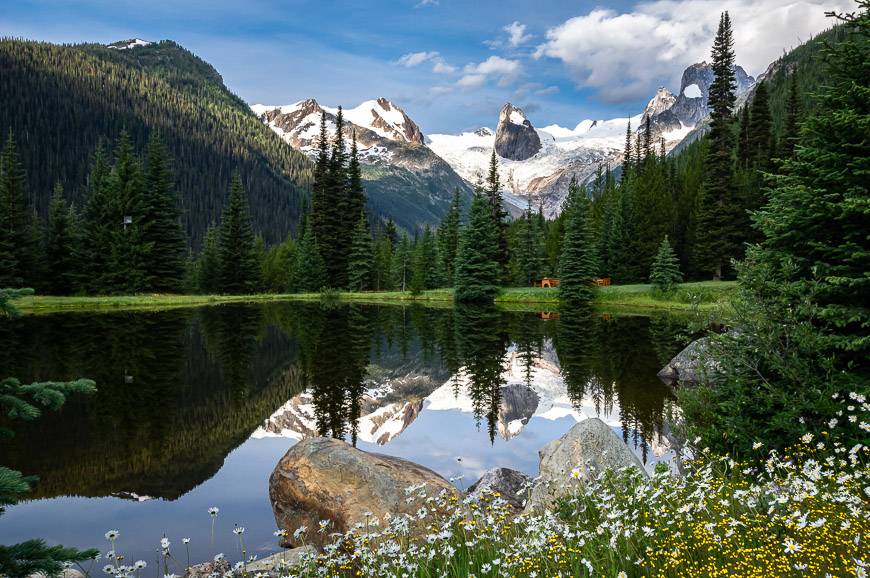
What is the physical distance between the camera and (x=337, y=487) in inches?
360

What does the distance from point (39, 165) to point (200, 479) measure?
681 ft

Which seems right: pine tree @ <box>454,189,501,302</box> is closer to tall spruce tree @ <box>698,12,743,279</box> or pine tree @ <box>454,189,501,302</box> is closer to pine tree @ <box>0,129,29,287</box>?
tall spruce tree @ <box>698,12,743,279</box>

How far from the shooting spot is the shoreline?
4734 cm

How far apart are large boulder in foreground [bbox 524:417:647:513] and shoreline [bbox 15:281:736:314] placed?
109ft

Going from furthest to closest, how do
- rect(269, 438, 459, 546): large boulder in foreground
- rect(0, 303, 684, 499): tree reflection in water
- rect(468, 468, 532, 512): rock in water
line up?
rect(0, 303, 684, 499): tree reflection in water → rect(468, 468, 532, 512): rock in water → rect(269, 438, 459, 546): large boulder in foreground

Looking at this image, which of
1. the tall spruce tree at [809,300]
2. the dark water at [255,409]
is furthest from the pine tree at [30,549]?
the tall spruce tree at [809,300]

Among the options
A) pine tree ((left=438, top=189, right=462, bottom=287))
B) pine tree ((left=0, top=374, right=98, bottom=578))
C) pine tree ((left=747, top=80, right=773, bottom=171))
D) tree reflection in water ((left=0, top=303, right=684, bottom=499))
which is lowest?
tree reflection in water ((left=0, top=303, right=684, bottom=499))

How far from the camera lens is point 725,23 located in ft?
199

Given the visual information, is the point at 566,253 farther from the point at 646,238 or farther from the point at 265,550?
the point at 265,550

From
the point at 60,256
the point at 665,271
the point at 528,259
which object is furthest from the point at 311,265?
the point at 665,271

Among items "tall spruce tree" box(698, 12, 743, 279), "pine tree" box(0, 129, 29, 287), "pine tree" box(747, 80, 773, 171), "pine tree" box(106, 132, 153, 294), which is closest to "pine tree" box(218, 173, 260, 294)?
"pine tree" box(106, 132, 153, 294)

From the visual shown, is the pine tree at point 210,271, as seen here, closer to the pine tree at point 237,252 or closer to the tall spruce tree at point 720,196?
the pine tree at point 237,252

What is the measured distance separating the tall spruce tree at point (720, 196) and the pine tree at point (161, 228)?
55.4 m

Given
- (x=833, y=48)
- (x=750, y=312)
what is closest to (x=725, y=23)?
(x=833, y=48)
